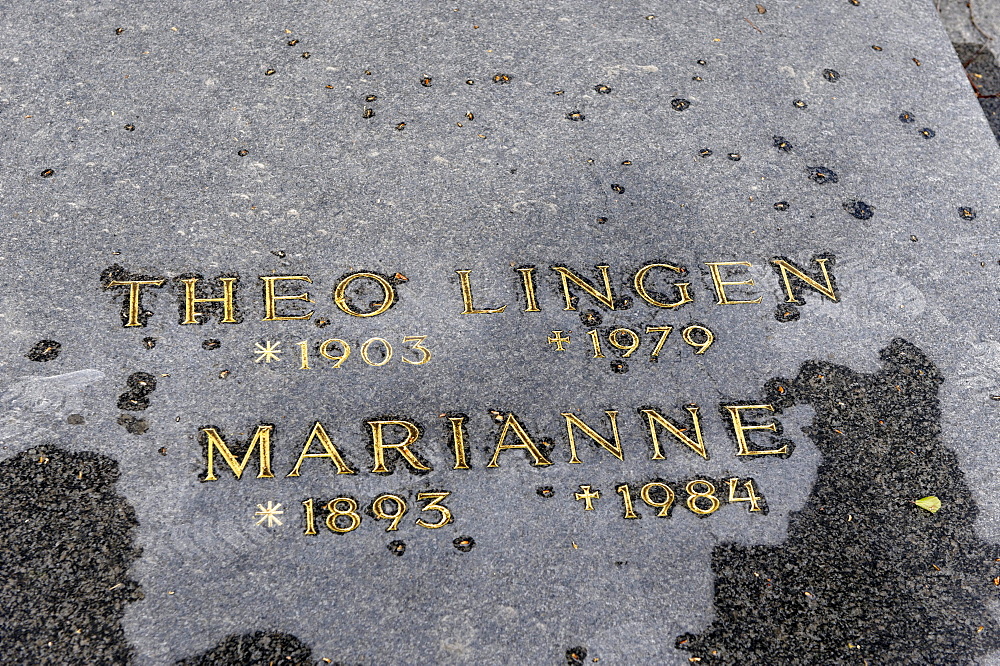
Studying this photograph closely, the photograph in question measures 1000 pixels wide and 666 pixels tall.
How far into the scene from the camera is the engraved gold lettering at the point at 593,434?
2869 millimetres

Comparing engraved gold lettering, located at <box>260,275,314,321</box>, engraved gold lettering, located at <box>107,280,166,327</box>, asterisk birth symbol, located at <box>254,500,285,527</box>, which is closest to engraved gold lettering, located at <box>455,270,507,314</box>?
engraved gold lettering, located at <box>260,275,314,321</box>

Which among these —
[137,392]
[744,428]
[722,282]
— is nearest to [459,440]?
[744,428]

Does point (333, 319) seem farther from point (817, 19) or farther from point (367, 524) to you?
point (817, 19)

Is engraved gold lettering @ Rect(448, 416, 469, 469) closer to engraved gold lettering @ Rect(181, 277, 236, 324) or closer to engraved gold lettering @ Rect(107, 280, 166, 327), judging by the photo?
engraved gold lettering @ Rect(181, 277, 236, 324)

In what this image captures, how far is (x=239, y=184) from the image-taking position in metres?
3.41

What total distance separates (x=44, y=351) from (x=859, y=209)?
314 cm

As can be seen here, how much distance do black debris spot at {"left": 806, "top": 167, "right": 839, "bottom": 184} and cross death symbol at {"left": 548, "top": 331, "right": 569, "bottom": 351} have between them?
4.46 feet

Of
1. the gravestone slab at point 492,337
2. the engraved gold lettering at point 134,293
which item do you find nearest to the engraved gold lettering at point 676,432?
the gravestone slab at point 492,337

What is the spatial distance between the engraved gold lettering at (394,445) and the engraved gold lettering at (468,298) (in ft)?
1.69

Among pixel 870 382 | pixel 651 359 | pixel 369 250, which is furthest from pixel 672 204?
pixel 369 250

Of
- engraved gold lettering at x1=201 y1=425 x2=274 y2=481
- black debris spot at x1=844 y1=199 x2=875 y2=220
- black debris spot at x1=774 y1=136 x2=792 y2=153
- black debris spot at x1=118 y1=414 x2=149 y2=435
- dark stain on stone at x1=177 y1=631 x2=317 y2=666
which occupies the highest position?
black debris spot at x1=774 y1=136 x2=792 y2=153

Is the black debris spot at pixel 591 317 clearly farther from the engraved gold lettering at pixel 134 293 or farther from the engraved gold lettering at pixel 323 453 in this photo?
the engraved gold lettering at pixel 134 293

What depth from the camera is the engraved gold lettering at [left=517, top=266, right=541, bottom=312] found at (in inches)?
125

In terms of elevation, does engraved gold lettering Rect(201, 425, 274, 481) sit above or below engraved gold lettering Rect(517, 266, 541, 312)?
below
